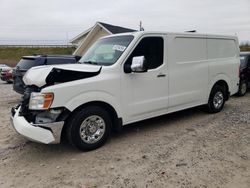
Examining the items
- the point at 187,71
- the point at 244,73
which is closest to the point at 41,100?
the point at 187,71

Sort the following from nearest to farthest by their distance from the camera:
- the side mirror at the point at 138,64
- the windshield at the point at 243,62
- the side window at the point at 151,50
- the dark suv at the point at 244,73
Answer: the side mirror at the point at 138,64
the side window at the point at 151,50
the dark suv at the point at 244,73
the windshield at the point at 243,62

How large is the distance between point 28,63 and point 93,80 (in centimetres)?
612

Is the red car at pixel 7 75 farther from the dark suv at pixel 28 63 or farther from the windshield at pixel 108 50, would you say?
the windshield at pixel 108 50

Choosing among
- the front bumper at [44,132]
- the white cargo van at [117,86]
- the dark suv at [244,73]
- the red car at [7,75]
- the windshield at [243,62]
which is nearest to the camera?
the front bumper at [44,132]

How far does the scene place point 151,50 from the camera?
5.59 m

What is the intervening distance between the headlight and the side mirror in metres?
1.50

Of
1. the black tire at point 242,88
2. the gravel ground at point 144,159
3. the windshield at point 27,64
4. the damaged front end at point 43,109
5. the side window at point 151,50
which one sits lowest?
the gravel ground at point 144,159

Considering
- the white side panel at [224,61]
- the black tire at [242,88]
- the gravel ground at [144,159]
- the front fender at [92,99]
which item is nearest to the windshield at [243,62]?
the black tire at [242,88]

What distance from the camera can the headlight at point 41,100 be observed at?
14.3 feet

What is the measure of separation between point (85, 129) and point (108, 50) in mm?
1725

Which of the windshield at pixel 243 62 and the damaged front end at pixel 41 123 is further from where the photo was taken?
the windshield at pixel 243 62

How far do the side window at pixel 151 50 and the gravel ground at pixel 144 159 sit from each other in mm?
1439

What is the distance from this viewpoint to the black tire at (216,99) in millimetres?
7098

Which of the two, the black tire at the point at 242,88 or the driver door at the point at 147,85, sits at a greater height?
the driver door at the point at 147,85
